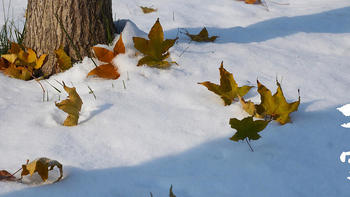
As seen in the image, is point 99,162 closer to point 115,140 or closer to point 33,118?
point 115,140

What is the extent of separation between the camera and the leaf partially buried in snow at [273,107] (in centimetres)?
150

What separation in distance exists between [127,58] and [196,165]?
30.8 inches

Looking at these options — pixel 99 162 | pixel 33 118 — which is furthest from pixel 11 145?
pixel 99 162

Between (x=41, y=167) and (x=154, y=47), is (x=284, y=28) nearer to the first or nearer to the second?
(x=154, y=47)

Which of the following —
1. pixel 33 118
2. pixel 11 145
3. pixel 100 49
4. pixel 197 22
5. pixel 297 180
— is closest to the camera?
pixel 297 180

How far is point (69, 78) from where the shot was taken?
1886 millimetres

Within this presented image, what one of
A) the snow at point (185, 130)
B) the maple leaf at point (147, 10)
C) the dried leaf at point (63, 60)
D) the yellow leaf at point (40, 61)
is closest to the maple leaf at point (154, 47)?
the snow at point (185, 130)

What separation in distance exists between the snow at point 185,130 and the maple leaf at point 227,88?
1.8 inches

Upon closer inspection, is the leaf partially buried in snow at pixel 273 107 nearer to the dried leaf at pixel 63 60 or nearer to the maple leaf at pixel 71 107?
the maple leaf at pixel 71 107

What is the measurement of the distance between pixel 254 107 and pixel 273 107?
0.23 ft

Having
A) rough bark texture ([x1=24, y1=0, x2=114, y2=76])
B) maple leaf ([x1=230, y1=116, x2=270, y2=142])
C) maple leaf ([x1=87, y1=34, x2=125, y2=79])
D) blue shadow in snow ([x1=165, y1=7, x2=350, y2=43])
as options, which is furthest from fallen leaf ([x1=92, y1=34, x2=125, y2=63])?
maple leaf ([x1=230, y1=116, x2=270, y2=142])

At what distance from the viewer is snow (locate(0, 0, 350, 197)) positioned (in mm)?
1218

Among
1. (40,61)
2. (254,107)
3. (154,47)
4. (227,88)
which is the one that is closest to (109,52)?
(154,47)

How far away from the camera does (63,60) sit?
6.33 ft
